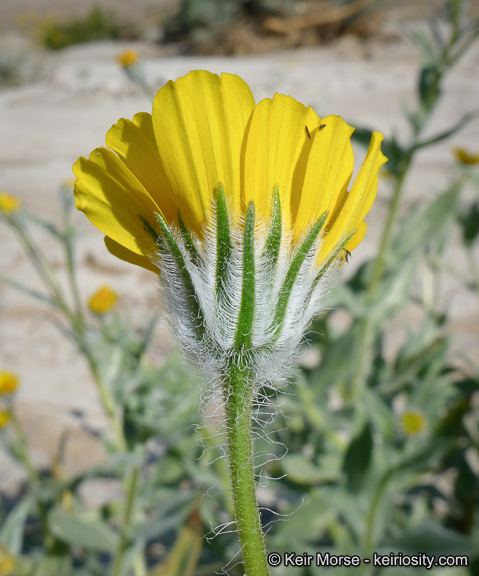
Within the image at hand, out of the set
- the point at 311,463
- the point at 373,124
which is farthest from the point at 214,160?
the point at 373,124

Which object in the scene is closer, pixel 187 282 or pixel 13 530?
pixel 187 282

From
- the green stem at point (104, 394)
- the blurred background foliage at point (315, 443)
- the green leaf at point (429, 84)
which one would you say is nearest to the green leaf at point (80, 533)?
the blurred background foliage at point (315, 443)

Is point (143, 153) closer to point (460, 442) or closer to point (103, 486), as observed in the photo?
point (460, 442)

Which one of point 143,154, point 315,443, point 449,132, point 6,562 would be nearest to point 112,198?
point 143,154

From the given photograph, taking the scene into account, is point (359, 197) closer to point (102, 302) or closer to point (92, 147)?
point (102, 302)

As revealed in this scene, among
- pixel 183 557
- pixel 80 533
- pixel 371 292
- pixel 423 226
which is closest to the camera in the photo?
pixel 183 557

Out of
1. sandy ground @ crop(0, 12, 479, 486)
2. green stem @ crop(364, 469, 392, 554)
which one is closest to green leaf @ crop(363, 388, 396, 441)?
green stem @ crop(364, 469, 392, 554)

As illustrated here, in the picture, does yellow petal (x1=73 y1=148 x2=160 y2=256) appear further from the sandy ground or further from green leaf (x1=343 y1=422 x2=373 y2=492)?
green leaf (x1=343 y1=422 x2=373 y2=492)

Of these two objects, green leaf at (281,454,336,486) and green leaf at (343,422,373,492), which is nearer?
green leaf at (343,422,373,492)
